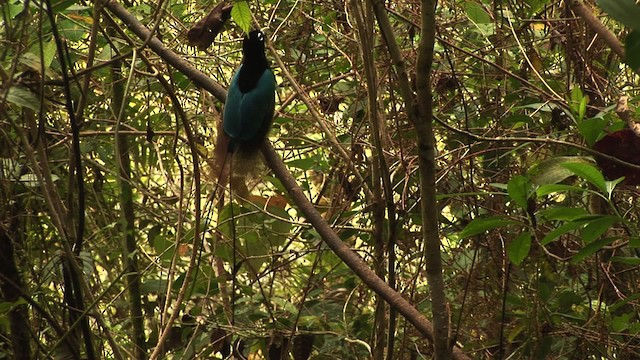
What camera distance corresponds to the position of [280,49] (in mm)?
3145

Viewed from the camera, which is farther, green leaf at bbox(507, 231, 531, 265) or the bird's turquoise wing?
the bird's turquoise wing

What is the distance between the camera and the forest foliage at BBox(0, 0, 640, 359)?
76.7 inches

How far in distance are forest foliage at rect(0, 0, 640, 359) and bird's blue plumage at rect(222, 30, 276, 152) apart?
0.17 feet

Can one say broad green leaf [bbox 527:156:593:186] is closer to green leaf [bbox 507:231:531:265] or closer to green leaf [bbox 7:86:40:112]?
green leaf [bbox 507:231:531:265]

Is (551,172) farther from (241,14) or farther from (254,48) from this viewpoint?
(254,48)

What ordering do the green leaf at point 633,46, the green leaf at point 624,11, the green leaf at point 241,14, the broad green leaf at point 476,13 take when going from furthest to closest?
the broad green leaf at point 476,13 → the green leaf at point 241,14 → the green leaf at point 633,46 → the green leaf at point 624,11

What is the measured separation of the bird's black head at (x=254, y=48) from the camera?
90.5 inches

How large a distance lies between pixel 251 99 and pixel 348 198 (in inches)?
18.2

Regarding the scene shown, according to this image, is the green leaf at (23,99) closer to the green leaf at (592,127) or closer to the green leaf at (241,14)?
the green leaf at (241,14)

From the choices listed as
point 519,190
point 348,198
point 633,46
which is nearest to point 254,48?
point 348,198

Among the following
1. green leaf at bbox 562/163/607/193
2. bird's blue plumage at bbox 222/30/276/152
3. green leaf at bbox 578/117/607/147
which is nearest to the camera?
green leaf at bbox 562/163/607/193

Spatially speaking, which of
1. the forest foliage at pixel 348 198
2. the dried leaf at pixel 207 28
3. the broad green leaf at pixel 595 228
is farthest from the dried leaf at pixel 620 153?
the dried leaf at pixel 207 28

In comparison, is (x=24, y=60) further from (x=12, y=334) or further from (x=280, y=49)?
(x=280, y=49)

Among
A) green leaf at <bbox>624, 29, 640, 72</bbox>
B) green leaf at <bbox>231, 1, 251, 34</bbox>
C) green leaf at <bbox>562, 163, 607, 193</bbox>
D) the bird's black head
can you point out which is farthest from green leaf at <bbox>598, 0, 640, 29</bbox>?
the bird's black head
